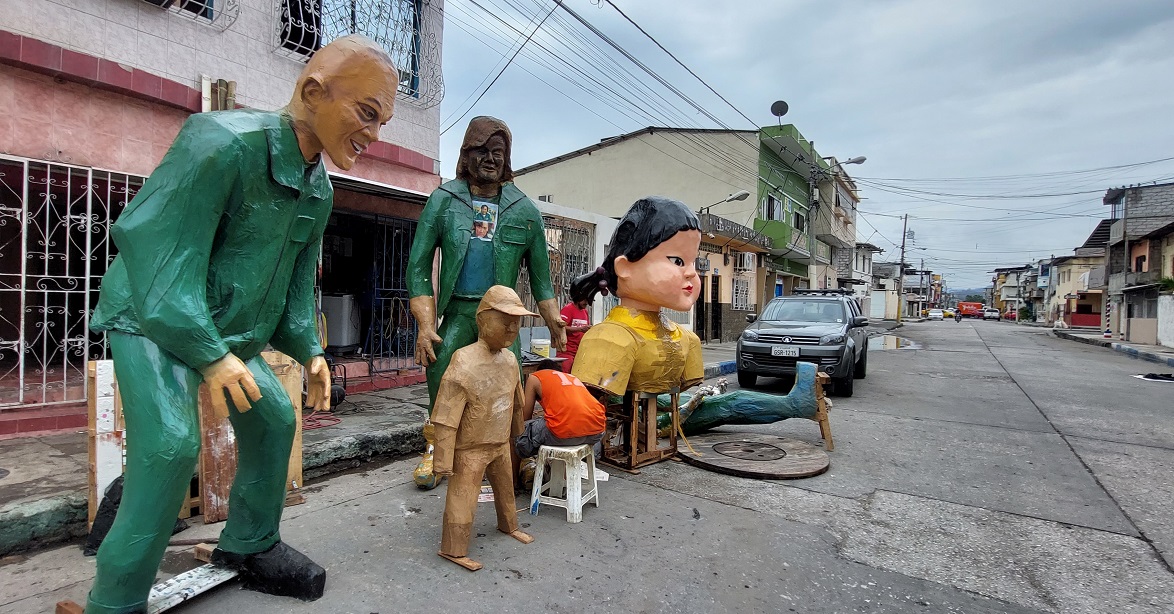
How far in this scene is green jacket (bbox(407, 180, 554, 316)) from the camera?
3.27 m

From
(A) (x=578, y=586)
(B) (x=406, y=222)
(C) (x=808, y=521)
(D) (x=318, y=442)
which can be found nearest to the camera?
(A) (x=578, y=586)

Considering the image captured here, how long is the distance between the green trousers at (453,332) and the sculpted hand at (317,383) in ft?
2.87

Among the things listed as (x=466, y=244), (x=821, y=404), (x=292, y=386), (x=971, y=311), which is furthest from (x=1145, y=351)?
(x=971, y=311)

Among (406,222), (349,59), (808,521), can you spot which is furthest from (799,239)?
(349,59)

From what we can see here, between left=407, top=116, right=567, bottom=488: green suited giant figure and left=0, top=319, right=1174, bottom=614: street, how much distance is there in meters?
0.79

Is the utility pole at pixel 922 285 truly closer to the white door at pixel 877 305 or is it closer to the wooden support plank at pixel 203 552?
the white door at pixel 877 305

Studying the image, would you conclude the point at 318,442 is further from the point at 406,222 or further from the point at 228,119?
the point at 406,222

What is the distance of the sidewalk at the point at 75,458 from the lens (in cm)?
268

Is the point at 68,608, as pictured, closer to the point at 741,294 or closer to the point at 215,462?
the point at 215,462

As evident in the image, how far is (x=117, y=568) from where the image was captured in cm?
181

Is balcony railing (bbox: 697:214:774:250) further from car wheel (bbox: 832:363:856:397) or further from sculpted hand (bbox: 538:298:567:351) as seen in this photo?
sculpted hand (bbox: 538:298:567:351)

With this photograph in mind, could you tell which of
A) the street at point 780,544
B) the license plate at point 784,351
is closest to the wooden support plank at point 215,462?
the street at point 780,544

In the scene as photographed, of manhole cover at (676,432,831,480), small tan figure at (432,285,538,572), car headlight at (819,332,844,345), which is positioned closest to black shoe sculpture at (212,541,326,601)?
small tan figure at (432,285,538,572)

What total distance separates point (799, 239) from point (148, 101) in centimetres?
2128
